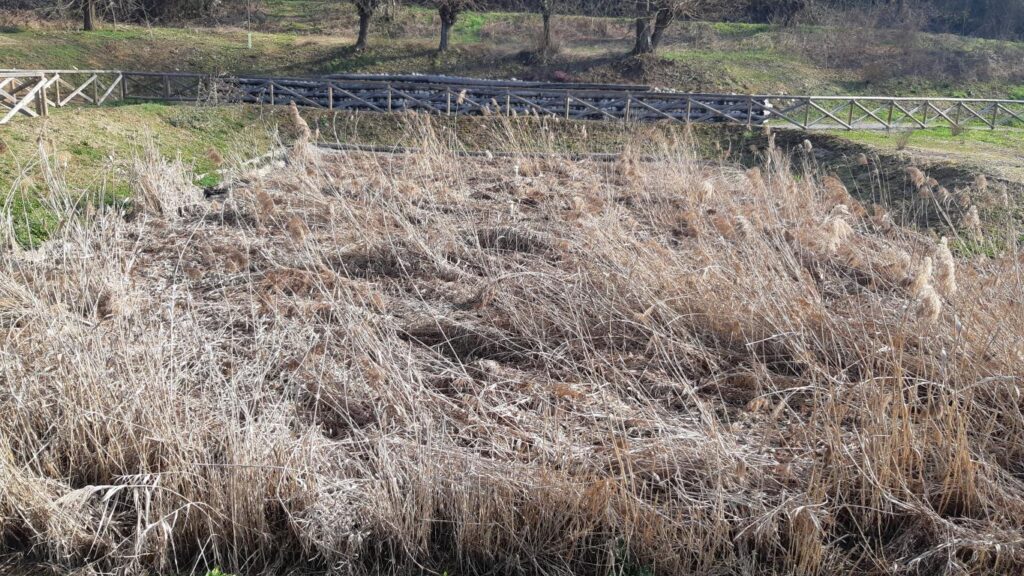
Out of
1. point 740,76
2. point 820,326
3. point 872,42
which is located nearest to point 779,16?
point 872,42

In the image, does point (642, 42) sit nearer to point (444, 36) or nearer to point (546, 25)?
point (546, 25)

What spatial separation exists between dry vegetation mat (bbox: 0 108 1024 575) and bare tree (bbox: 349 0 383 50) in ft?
83.0

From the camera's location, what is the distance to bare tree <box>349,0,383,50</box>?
2919cm

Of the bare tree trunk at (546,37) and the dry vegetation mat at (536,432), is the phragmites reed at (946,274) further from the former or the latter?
the bare tree trunk at (546,37)

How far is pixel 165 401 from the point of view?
394cm

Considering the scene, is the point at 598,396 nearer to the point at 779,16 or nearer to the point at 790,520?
the point at 790,520

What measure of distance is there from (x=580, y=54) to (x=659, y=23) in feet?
9.67

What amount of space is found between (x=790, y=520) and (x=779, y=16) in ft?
124

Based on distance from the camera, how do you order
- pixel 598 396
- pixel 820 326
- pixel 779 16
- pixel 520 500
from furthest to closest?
pixel 779 16
pixel 820 326
pixel 598 396
pixel 520 500

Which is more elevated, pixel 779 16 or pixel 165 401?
pixel 779 16

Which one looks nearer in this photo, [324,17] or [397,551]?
[397,551]

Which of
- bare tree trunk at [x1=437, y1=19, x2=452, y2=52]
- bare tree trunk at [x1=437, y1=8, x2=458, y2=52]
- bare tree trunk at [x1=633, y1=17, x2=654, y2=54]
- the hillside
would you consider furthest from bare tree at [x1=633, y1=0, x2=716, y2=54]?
bare tree trunk at [x1=437, y1=19, x2=452, y2=52]

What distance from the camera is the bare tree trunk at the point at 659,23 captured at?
27.9 metres

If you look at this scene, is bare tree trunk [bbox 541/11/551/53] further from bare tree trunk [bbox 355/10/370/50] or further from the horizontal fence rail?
the horizontal fence rail
